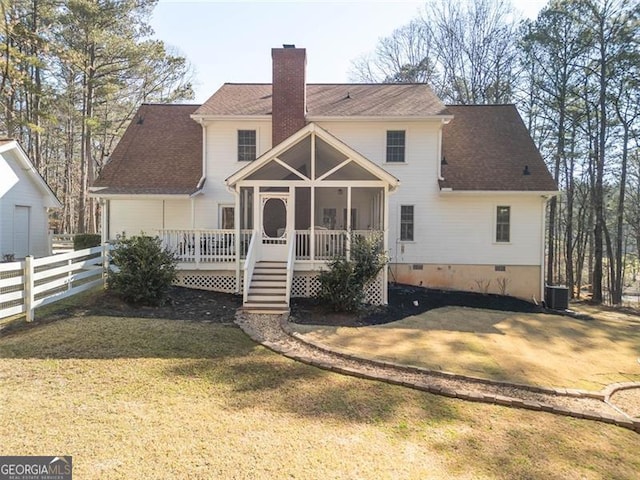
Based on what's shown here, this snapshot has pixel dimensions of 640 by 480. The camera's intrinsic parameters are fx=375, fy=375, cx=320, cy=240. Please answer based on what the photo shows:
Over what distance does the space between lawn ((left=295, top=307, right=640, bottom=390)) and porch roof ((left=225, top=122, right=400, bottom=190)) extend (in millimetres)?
4117

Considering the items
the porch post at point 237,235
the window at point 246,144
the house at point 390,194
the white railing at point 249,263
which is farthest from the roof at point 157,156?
the white railing at point 249,263

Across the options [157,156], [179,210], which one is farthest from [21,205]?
[179,210]

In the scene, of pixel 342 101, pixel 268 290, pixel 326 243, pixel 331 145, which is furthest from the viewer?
pixel 342 101

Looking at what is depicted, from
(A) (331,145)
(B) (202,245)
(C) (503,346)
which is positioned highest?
(A) (331,145)

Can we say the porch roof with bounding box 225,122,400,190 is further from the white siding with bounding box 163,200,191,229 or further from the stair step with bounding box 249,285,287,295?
the white siding with bounding box 163,200,191,229

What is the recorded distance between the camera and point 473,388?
5758mm

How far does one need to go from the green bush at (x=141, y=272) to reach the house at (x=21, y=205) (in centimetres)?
821

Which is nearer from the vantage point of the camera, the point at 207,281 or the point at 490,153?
the point at 207,281

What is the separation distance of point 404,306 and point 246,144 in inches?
349

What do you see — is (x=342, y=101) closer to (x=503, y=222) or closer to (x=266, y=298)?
(x=503, y=222)

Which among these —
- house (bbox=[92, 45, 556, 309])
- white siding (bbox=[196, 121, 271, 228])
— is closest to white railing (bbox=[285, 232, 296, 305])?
house (bbox=[92, 45, 556, 309])

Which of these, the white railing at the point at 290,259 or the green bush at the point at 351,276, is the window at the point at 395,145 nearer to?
the green bush at the point at 351,276

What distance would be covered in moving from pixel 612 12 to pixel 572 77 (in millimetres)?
2993

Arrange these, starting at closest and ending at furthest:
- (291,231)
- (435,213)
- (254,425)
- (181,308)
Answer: (254,425)
(181,308)
(291,231)
(435,213)
